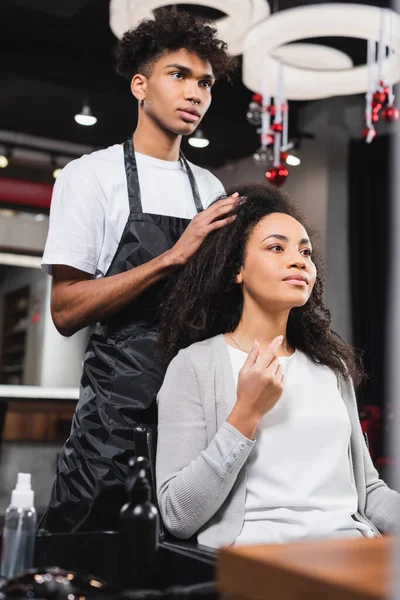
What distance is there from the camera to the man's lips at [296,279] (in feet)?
5.80

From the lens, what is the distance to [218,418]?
1647 millimetres

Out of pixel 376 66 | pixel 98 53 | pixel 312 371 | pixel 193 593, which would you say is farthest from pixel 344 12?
pixel 193 593

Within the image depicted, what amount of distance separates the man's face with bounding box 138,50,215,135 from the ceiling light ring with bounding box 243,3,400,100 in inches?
54.3

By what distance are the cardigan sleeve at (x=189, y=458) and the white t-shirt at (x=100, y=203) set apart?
426mm

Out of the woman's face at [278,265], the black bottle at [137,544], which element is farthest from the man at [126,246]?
the black bottle at [137,544]

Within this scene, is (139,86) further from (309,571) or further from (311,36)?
(311,36)

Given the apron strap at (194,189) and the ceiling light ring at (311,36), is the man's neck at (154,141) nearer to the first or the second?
the apron strap at (194,189)

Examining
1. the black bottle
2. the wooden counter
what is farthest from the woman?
the wooden counter

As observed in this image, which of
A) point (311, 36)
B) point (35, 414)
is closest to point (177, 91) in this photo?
point (311, 36)

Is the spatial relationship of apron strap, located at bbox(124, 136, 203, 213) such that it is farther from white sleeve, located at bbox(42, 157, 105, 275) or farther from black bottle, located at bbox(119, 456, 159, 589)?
black bottle, located at bbox(119, 456, 159, 589)

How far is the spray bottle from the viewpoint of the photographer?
1.20m

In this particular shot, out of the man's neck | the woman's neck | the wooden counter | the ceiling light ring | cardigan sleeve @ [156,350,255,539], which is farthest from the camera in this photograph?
the wooden counter

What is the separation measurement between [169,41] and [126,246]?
0.57 m

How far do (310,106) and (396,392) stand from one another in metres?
5.55
